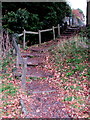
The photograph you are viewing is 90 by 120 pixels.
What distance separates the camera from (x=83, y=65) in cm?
891

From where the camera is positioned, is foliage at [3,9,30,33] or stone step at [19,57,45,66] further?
foliage at [3,9,30,33]

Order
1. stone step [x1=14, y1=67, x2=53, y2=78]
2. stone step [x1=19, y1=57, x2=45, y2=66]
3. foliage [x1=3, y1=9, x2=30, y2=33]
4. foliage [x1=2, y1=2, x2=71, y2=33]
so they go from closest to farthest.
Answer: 1. stone step [x1=14, y1=67, x2=53, y2=78]
2. stone step [x1=19, y1=57, x2=45, y2=66]
3. foliage [x1=3, y1=9, x2=30, y2=33]
4. foliage [x1=2, y1=2, x2=71, y2=33]

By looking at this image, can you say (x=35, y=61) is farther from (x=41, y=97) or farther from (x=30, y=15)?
(x=30, y=15)

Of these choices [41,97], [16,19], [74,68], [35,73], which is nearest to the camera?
[41,97]

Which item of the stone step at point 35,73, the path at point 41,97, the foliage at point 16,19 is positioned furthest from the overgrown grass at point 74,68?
the foliage at point 16,19

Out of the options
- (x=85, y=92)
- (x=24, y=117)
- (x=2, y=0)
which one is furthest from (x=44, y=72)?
(x=2, y=0)

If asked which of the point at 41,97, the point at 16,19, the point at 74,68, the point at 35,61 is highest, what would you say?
the point at 16,19

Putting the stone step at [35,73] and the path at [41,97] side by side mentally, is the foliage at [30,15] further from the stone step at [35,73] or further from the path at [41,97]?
the stone step at [35,73]

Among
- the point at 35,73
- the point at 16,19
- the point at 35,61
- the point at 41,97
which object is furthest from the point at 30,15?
the point at 41,97

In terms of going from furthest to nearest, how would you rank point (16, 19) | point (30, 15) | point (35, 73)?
point (30, 15)
point (16, 19)
point (35, 73)

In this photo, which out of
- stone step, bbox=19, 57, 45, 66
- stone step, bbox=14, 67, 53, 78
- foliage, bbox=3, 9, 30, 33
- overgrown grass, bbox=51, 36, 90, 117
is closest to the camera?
overgrown grass, bbox=51, 36, 90, 117

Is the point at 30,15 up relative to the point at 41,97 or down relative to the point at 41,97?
up

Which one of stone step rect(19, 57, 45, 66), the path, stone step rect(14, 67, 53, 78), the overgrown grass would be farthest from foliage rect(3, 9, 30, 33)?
stone step rect(14, 67, 53, 78)

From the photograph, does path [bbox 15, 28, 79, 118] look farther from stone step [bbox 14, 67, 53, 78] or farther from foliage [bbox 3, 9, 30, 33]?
foliage [bbox 3, 9, 30, 33]
